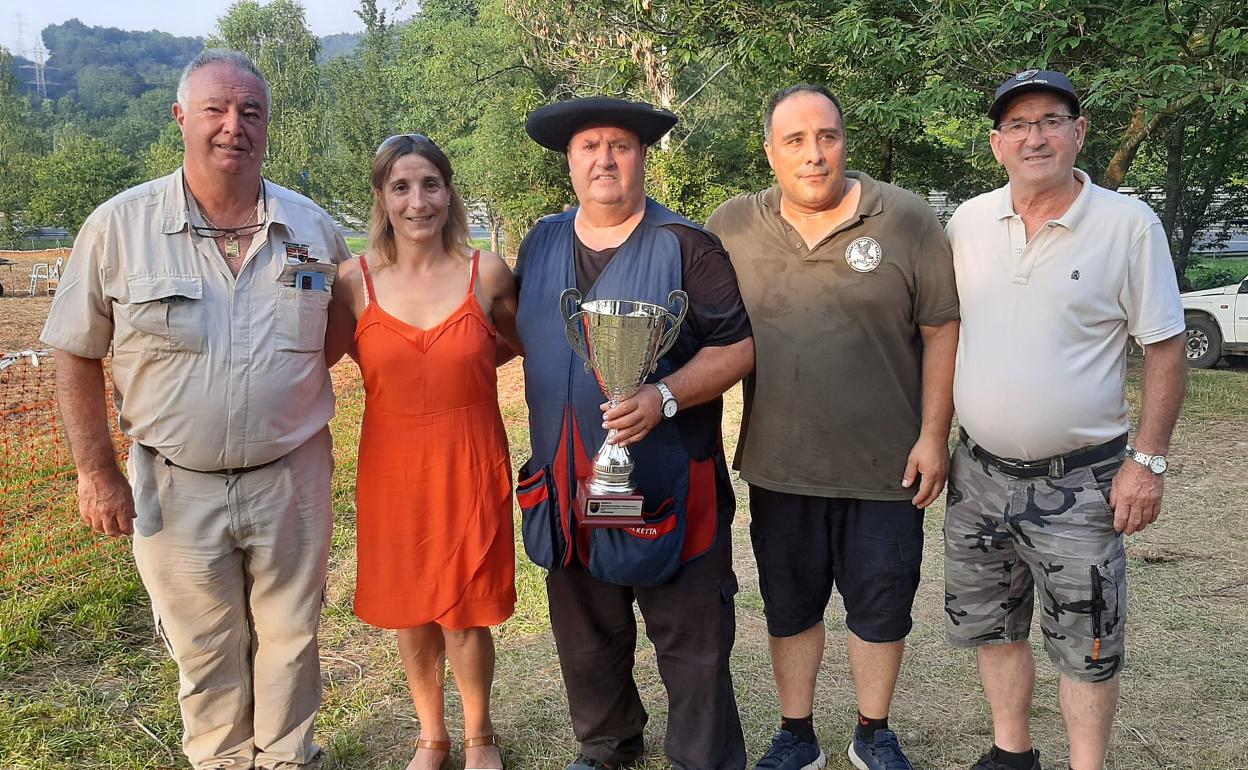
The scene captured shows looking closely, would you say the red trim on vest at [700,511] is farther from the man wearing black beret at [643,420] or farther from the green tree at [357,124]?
the green tree at [357,124]

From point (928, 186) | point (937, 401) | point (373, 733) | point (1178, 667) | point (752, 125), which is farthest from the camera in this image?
point (752, 125)

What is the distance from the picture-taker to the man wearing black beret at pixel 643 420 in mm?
2762

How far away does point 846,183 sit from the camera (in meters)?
3.10

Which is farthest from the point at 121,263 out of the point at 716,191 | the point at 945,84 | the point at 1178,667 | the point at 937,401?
the point at 716,191

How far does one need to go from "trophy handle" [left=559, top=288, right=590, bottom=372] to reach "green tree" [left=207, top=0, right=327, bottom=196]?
45897 millimetres

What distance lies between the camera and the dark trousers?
294 centimetres

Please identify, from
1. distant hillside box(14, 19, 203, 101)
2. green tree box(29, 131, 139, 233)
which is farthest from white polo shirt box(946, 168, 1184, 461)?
distant hillside box(14, 19, 203, 101)

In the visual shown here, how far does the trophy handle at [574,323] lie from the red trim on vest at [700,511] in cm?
48

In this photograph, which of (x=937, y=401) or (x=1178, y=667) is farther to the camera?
(x=1178, y=667)

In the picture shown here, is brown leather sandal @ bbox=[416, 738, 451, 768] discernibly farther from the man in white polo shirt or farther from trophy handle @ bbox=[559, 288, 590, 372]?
the man in white polo shirt

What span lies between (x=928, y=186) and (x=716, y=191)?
3.30 m

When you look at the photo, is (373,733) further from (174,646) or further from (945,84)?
(945,84)

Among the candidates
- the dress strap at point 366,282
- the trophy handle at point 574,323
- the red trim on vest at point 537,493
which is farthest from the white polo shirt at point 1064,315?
the dress strap at point 366,282

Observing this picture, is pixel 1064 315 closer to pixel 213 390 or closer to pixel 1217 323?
pixel 213 390
